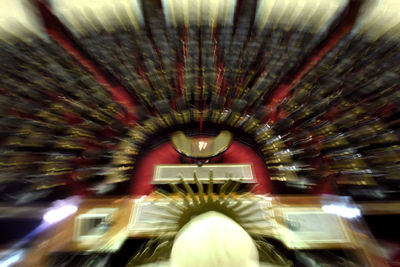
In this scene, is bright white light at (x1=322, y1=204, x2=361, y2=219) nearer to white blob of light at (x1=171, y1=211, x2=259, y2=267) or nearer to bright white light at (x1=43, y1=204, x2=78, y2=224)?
white blob of light at (x1=171, y1=211, x2=259, y2=267)

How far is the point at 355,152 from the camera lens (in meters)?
1.24

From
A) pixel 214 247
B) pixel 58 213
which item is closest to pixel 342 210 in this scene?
pixel 214 247

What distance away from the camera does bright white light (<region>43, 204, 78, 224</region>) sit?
37.1 inches

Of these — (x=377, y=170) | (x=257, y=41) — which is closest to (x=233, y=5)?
(x=257, y=41)

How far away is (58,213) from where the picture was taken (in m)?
0.97

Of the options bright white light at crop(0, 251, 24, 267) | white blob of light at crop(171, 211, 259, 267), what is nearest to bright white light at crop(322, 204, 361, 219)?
white blob of light at crop(171, 211, 259, 267)

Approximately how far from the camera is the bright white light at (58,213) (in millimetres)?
941

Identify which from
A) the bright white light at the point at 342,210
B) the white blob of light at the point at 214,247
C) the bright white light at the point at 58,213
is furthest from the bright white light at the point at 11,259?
the bright white light at the point at 342,210

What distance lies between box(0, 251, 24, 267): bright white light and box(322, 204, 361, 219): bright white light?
1.25 metres

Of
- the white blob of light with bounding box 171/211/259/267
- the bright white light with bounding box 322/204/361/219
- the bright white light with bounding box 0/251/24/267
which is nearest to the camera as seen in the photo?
the white blob of light with bounding box 171/211/259/267

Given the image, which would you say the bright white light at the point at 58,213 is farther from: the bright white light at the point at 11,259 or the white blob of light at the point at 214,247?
the white blob of light at the point at 214,247

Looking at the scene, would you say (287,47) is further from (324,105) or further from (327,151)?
(327,151)

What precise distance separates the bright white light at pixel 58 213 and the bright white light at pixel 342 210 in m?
1.15

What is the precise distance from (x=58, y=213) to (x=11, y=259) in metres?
0.21
